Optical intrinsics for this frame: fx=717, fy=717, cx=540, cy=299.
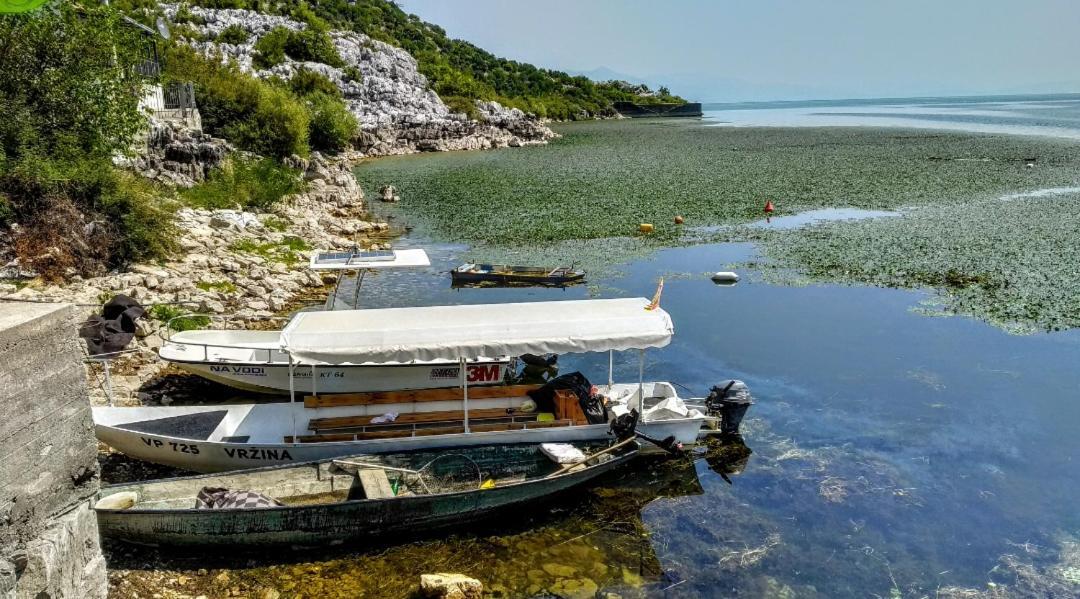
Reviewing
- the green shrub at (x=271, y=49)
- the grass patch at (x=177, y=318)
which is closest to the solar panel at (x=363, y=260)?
the grass patch at (x=177, y=318)

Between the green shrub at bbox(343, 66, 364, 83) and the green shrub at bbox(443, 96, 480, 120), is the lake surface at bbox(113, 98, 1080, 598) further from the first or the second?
the green shrub at bbox(343, 66, 364, 83)

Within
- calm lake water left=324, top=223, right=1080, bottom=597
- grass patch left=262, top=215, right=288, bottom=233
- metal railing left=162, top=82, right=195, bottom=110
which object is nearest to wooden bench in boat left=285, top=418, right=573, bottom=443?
calm lake water left=324, top=223, right=1080, bottom=597

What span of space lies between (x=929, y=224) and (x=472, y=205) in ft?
78.2

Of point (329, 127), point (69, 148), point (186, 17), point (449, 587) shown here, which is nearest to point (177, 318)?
point (69, 148)

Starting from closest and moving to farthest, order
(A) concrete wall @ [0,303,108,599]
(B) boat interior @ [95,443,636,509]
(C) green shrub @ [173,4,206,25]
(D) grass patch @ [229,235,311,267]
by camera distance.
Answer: (A) concrete wall @ [0,303,108,599], (B) boat interior @ [95,443,636,509], (D) grass patch @ [229,235,311,267], (C) green shrub @ [173,4,206,25]

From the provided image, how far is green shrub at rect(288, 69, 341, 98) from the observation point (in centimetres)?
7588

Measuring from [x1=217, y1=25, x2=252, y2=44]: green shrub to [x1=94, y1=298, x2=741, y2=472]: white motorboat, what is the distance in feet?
266

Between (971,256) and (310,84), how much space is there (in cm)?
6860

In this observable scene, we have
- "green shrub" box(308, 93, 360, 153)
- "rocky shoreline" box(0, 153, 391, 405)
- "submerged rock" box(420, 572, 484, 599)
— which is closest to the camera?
"submerged rock" box(420, 572, 484, 599)

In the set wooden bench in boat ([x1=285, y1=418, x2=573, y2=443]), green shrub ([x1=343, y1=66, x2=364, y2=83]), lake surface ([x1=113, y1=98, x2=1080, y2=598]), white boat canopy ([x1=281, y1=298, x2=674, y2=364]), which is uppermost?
green shrub ([x1=343, y1=66, x2=364, y2=83])

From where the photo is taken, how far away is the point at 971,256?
2709 cm

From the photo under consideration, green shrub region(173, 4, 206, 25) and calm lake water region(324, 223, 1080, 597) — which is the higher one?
green shrub region(173, 4, 206, 25)

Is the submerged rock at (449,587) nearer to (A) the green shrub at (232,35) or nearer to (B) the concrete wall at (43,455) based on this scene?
Result: (B) the concrete wall at (43,455)

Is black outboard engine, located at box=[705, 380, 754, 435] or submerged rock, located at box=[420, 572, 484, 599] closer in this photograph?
submerged rock, located at box=[420, 572, 484, 599]
